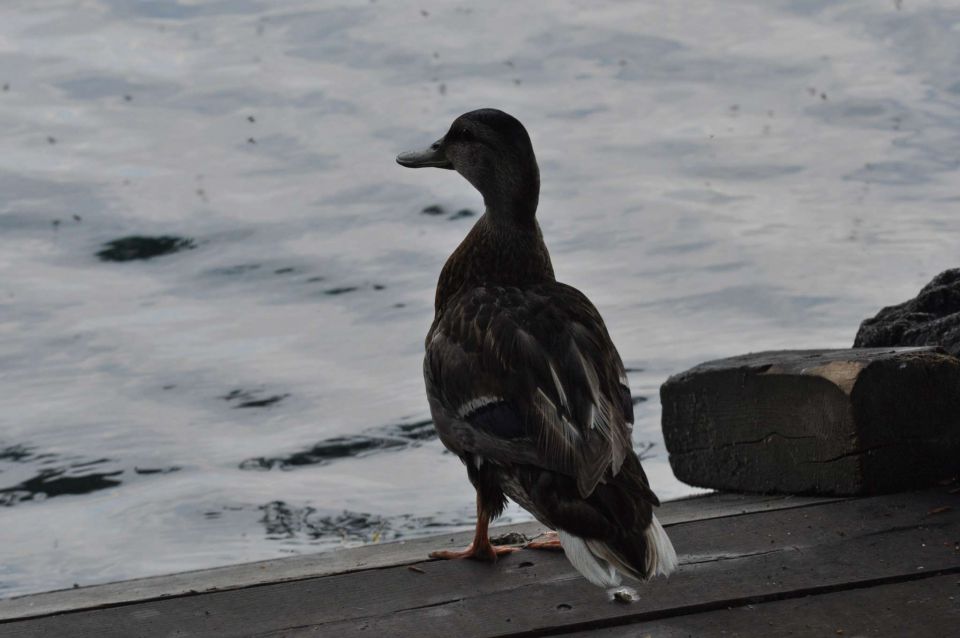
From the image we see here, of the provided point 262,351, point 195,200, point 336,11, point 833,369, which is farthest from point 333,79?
point 833,369

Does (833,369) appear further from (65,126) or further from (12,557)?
(65,126)

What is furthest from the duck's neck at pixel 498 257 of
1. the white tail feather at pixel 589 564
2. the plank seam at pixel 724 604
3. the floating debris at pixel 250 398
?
the floating debris at pixel 250 398

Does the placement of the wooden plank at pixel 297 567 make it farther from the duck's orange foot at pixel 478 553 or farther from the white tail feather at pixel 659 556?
the white tail feather at pixel 659 556

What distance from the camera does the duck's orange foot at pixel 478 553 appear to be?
11.0ft

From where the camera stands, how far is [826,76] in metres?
11.6

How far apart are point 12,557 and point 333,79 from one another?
262 inches

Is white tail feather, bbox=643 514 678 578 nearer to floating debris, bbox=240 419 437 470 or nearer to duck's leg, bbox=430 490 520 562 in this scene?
duck's leg, bbox=430 490 520 562

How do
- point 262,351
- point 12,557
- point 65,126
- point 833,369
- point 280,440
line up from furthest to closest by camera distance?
point 65,126
point 262,351
point 280,440
point 12,557
point 833,369

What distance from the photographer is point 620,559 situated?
9.57 feet

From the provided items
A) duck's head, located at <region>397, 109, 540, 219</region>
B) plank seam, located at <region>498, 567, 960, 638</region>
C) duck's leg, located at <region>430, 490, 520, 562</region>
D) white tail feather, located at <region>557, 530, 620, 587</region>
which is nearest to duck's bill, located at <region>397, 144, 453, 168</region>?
duck's head, located at <region>397, 109, 540, 219</region>

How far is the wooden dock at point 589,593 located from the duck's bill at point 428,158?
49.5 inches

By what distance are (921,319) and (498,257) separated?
1285 millimetres

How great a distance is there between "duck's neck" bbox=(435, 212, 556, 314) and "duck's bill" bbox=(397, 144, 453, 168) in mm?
298

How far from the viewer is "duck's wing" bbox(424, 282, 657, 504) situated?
311 centimetres
